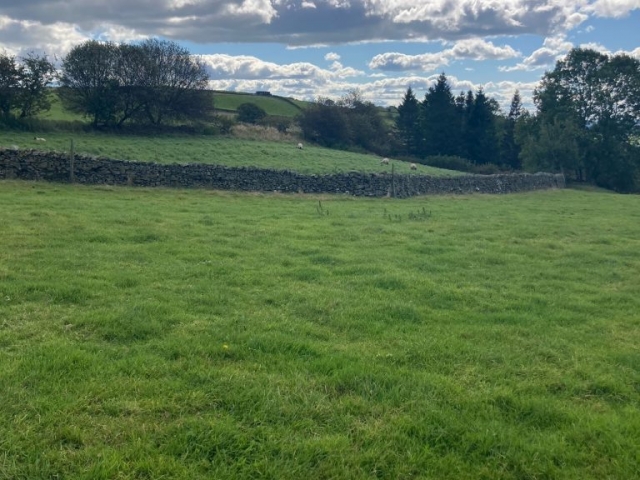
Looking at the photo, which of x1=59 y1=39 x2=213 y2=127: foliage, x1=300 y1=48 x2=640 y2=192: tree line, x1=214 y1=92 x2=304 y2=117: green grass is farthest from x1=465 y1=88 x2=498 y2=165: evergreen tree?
x1=59 y1=39 x2=213 y2=127: foliage

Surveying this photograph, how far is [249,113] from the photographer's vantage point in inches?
2469

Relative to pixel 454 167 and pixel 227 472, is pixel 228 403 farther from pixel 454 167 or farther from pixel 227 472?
pixel 454 167

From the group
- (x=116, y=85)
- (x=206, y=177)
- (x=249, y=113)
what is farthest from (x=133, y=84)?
(x=206, y=177)

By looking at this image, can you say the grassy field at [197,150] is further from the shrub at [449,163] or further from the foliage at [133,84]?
the shrub at [449,163]

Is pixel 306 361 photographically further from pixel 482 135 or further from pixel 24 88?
pixel 482 135

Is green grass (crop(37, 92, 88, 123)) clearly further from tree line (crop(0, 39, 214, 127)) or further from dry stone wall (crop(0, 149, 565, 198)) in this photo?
dry stone wall (crop(0, 149, 565, 198))

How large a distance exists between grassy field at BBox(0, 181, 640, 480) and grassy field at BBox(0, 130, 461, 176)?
20254mm

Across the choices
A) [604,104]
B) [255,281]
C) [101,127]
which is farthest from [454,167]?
[255,281]

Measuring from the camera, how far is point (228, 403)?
15.4ft

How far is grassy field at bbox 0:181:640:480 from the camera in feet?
13.4

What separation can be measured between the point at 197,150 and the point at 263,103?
1552 inches

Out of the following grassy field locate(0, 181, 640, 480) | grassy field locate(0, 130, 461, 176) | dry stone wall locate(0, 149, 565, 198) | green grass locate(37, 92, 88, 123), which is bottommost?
grassy field locate(0, 181, 640, 480)

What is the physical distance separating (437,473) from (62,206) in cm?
1394

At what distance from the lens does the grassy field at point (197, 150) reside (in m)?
31.2
